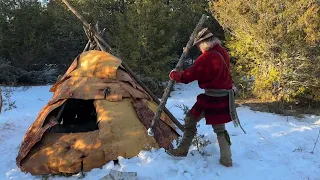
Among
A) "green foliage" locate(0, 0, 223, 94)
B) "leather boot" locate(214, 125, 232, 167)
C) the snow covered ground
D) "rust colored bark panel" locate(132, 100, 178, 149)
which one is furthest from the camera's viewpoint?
"green foliage" locate(0, 0, 223, 94)

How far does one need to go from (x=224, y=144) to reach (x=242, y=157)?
647 mm

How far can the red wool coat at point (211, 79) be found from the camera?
4129mm

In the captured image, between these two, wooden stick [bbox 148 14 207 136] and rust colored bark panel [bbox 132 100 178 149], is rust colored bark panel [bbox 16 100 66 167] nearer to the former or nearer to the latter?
rust colored bark panel [bbox 132 100 178 149]

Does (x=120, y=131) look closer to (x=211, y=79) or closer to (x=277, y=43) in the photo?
(x=211, y=79)

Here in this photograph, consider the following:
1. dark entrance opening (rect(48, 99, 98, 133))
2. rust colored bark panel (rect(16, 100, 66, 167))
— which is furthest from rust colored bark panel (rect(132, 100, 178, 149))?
dark entrance opening (rect(48, 99, 98, 133))

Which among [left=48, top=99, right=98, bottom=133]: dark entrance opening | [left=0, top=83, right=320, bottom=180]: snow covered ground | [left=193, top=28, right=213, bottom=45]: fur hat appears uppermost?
[left=193, top=28, right=213, bottom=45]: fur hat

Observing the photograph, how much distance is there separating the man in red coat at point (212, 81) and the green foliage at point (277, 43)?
4295mm

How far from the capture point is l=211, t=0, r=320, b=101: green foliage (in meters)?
7.84

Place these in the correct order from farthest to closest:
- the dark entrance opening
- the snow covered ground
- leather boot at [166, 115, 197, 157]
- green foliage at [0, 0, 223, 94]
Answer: green foliage at [0, 0, 223, 94], the dark entrance opening, leather boot at [166, 115, 197, 157], the snow covered ground

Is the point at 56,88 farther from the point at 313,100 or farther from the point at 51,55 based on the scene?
the point at 51,55

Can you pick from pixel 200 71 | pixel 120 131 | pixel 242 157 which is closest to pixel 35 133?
pixel 120 131

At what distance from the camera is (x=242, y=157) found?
15.9 feet

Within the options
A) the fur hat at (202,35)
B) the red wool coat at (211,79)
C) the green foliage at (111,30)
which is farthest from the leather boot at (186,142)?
the green foliage at (111,30)

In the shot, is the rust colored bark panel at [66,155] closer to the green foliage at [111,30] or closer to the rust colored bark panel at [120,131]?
the rust colored bark panel at [120,131]
